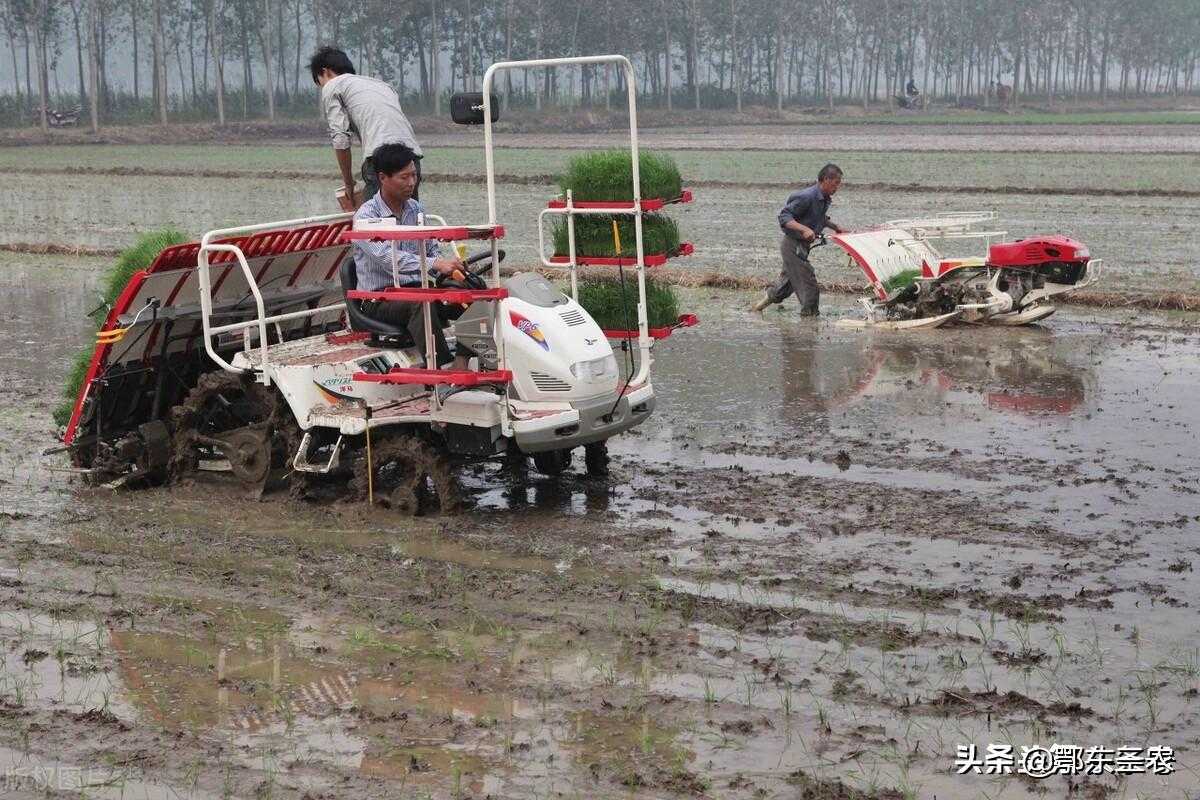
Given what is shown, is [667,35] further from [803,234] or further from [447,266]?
[447,266]

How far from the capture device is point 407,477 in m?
8.95

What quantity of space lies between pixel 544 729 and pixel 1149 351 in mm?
9661

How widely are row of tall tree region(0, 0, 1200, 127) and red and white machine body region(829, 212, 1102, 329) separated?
64.6m

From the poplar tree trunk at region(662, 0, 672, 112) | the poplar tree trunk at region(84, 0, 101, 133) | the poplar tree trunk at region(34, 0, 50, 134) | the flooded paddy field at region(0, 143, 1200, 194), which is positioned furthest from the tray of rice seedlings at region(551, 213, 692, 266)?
the poplar tree trunk at region(662, 0, 672, 112)

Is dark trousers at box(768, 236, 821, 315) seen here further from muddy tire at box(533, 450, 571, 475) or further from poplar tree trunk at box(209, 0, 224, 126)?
poplar tree trunk at box(209, 0, 224, 126)

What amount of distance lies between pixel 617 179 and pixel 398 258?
8.64 ft

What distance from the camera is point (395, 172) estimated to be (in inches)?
344

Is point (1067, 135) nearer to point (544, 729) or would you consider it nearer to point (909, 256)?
point (909, 256)

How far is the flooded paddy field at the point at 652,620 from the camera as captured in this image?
5582 mm

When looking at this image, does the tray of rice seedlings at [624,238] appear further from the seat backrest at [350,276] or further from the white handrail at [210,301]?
the white handrail at [210,301]

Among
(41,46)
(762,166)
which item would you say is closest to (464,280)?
(762,166)

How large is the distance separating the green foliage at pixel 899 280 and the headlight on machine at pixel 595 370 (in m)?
7.13

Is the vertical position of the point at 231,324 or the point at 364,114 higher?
the point at 364,114

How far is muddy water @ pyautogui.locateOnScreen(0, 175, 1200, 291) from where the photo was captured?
20.7 m
